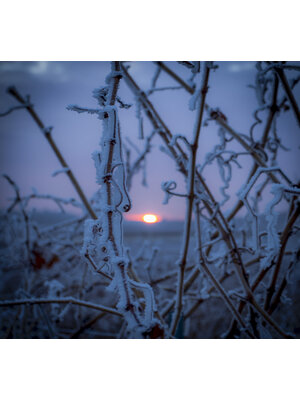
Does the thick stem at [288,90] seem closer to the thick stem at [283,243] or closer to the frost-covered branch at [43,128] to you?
the thick stem at [283,243]

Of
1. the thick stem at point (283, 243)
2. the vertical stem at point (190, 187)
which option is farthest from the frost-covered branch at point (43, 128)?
the thick stem at point (283, 243)

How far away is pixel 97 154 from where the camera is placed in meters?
0.44

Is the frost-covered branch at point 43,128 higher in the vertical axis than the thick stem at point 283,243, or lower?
higher

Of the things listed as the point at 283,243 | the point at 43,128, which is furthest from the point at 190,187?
the point at 43,128

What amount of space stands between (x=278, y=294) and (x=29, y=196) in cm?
78

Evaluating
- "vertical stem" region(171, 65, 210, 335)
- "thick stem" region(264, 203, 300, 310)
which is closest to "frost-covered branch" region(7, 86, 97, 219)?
"vertical stem" region(171, 65, 210, 335)

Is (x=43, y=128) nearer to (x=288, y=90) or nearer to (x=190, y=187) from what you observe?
(x=190, y=187)

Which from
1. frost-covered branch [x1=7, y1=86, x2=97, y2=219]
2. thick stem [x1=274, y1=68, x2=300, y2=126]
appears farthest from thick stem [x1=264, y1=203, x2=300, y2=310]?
frost-covered branch [x1=7, y1=86, x2=97, y2=219]

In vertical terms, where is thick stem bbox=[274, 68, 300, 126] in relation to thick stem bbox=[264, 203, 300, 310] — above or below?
above

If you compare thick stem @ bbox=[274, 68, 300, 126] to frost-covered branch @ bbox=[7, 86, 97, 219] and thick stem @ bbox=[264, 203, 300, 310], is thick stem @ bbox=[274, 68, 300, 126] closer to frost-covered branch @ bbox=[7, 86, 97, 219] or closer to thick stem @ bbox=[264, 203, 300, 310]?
thick stem @ bbox=[264, 203, 300, 310]

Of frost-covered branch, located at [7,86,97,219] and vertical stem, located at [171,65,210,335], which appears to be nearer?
vertical stem, located at [171,65,210,335]

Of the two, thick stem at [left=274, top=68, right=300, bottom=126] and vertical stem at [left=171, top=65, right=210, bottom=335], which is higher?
thick stem at [left=274, top=68, right=300, bottom=126]
